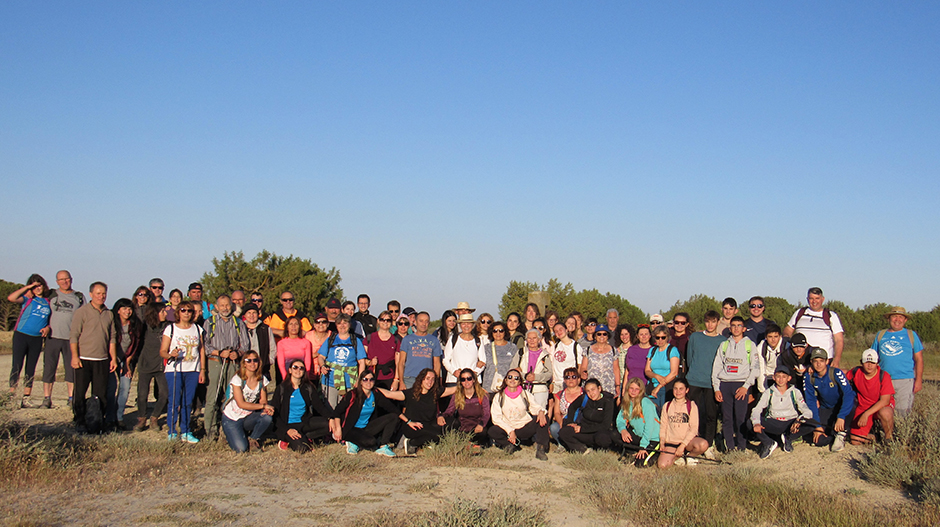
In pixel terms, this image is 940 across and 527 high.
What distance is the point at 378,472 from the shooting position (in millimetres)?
7484

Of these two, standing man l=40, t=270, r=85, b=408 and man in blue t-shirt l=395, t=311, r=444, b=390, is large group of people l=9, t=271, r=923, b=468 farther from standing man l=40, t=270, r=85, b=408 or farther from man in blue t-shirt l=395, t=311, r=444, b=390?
standing man l=40, t=270, r=85, b=408

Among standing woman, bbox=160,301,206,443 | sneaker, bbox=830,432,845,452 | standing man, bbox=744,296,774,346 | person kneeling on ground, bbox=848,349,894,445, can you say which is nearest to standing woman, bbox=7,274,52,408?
standing woman, bbox=160,301,206,443

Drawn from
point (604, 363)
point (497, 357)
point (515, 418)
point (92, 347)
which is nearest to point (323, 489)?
point (515, 418)

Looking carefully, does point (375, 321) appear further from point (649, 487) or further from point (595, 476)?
point (649, 487)

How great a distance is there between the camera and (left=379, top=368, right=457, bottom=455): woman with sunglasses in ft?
28.3

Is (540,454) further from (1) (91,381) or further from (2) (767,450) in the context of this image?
(1) (91,381)

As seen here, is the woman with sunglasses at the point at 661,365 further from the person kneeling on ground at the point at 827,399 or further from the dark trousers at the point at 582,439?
the person kneeling on ground at the point at 827,399

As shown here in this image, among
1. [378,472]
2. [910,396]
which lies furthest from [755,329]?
[378,472]

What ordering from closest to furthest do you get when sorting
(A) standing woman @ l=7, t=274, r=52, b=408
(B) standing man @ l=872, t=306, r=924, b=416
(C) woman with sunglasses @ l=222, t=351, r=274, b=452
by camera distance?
(C) woman with sunglasses @ l=222, t=351, r=274, b=452
(B) standing man @ l=872, t=306, r=924, b=416
(A) standing woman @ l=7, t=274, r=52, b=408

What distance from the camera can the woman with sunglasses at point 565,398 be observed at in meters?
8.98

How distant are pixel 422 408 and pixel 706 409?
11.8 feet

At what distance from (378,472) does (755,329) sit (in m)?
5.26

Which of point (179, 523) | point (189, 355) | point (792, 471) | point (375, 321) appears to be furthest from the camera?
point (375, 321)

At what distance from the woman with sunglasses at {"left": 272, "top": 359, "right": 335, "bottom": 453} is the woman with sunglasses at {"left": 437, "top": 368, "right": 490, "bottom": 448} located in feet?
4.95
